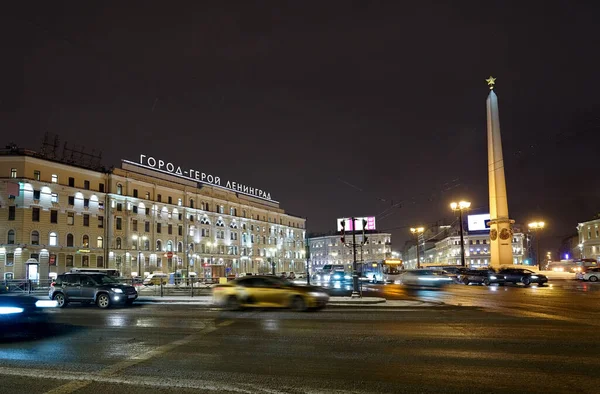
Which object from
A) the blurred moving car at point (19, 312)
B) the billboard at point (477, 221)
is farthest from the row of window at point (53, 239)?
the billboard at point (477, 221)

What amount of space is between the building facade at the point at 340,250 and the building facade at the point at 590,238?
57.6 m

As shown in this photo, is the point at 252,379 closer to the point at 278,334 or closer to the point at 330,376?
the point at 330,376

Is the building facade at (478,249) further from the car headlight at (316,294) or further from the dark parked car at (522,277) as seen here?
the car headlight at (316,294)

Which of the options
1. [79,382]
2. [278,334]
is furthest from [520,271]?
[79,382]

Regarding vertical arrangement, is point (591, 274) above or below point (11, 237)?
below

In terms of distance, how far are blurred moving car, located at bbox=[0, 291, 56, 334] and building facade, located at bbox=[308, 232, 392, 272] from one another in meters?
142

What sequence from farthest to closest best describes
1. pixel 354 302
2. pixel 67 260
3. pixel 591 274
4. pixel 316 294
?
pixel 67 260 < pixel 591 274 < pixel 354 302 < pixel 316 294

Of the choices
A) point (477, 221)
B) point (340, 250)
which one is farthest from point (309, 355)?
point (340, 250)

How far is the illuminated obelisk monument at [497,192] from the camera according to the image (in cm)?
4900

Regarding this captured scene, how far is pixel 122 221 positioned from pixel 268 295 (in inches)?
2637

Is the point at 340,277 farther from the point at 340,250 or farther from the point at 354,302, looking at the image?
the point at 340,250

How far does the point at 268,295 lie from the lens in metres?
19.1

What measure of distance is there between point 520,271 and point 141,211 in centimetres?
6328

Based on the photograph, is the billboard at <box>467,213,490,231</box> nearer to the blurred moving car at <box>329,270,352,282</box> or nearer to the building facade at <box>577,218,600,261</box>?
the blurred moving car at <box>329,270,352,282</box>
